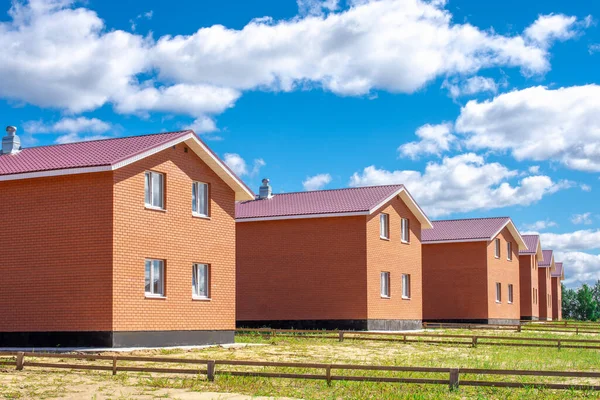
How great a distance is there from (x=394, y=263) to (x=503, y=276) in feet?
53.8

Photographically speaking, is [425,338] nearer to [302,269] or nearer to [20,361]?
[302,269]

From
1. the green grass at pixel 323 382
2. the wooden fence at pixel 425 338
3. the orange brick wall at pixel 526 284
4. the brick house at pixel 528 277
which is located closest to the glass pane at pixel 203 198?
the green grass at pixel 323 382

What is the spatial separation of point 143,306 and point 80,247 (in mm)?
2498

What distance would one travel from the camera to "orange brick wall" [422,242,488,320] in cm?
4831

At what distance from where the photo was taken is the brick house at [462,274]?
48312mm

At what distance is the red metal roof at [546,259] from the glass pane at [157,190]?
53670 mm

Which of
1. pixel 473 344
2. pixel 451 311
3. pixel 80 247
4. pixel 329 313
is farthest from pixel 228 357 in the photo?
pixel 451 311

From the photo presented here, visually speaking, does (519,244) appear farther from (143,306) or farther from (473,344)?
(143,306)

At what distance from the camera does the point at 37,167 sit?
24453 millimetres

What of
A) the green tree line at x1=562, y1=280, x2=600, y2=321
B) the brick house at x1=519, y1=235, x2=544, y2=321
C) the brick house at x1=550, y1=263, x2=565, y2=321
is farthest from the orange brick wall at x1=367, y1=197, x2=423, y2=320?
the green tree line at x1=562, y1=280, x2=600, y2=321

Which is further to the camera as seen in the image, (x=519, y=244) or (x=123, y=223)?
(x=519, y=244)

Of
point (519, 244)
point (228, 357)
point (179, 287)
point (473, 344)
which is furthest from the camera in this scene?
point (519, 244)

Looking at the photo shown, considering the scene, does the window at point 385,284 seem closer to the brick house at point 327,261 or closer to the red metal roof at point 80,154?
the brick house at point 327,261

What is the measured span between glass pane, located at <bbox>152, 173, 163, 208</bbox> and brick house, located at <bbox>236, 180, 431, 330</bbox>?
37.7 feet
